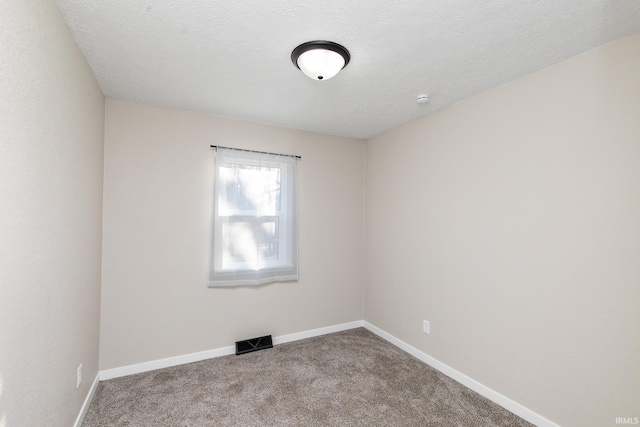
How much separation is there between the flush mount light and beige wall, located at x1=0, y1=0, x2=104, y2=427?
1.27 metres

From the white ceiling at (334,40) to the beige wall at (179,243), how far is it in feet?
1.45

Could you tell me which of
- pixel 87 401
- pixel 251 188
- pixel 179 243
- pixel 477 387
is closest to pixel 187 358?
pixel 87 401

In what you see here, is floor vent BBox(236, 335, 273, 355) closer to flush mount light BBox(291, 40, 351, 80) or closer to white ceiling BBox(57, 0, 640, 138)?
white ceiling BBox(57, 0, 640, 138)

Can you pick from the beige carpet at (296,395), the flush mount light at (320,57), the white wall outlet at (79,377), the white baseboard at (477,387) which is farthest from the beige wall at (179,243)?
the flush mount light at (320,57)

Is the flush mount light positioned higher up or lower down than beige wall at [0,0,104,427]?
higher up

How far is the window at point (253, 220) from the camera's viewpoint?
2.99 m

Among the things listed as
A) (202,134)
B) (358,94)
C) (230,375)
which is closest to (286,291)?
(230,375)

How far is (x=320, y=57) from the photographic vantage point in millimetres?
1762

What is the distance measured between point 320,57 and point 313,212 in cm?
204

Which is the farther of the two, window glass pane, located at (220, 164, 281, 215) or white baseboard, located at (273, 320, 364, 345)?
white baseboard, located at (273, 320, 364, 345)

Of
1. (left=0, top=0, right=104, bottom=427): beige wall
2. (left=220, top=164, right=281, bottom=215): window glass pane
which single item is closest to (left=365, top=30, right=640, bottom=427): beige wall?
(left=220, top=164, right=281, bottom=215): window glass pane

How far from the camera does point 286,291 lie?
3363mm

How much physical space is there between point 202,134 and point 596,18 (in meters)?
3.08

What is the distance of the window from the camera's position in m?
2.99
